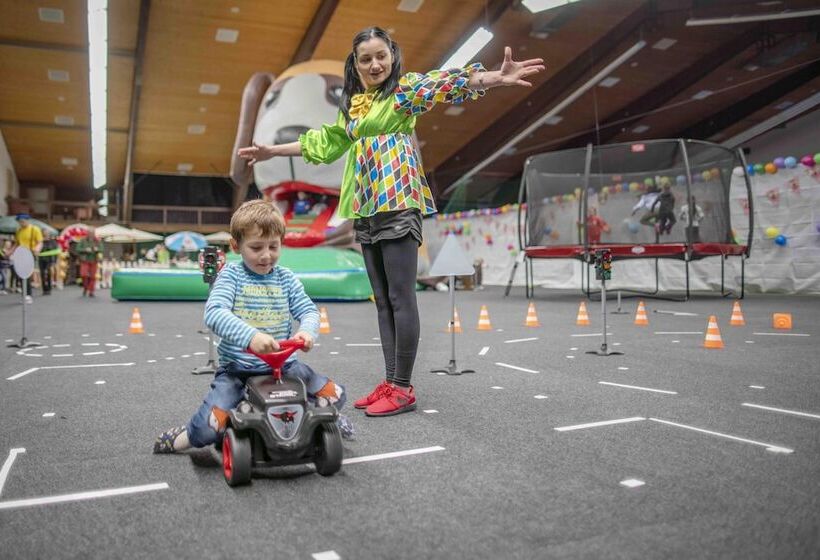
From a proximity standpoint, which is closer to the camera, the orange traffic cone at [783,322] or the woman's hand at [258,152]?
the woman's hand at [258,152]

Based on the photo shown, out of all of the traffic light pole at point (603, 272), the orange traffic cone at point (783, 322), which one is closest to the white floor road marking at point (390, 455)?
the traffic light pole at point (603, 272)

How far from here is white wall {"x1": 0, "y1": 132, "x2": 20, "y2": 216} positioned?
1803cm

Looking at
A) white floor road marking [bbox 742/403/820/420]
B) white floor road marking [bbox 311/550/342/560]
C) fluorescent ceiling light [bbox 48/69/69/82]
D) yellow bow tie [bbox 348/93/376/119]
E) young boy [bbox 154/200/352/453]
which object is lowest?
white floor road marking [bbox 311/550/342/560]

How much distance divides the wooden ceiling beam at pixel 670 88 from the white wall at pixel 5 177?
15.6 m

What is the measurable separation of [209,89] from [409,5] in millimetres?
5877

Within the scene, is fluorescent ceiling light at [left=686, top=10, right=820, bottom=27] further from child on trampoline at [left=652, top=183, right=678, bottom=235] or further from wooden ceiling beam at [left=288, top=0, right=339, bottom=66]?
wooden ceiling beam at [left=288, top=0, right=339, bottom=66]

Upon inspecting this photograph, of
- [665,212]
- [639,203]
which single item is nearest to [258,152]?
[665,212]

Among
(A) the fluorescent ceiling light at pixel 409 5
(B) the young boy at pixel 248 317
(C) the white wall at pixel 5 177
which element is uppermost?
(A) the fluorescent ceiling light at pixel 409 5

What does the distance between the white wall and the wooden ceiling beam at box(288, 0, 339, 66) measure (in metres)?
10.3

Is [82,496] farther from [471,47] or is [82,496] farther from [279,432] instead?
[471,47]

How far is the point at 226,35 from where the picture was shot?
12477 millimetres

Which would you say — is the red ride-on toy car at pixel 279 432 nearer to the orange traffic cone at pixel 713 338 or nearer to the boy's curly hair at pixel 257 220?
the boy's curly hair at pixel 257 220

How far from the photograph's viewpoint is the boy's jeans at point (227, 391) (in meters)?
1.65

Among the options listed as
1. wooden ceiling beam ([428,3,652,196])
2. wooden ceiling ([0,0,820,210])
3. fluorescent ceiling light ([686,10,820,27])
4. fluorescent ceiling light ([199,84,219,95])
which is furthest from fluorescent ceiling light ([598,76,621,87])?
fluorescent ceiling light ([199,84,219,95])
